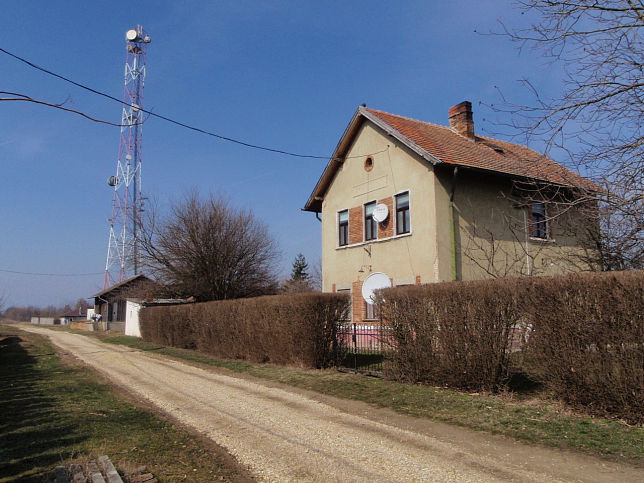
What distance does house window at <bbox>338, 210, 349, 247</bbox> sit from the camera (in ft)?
66.9

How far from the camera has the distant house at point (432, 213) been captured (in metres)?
15.9

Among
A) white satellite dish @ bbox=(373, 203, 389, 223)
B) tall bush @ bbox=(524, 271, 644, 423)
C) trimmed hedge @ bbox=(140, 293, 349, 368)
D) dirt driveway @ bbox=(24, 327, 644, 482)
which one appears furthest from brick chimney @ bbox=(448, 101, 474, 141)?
dirt driveway @ bbox=(24, 327, 644, 482)

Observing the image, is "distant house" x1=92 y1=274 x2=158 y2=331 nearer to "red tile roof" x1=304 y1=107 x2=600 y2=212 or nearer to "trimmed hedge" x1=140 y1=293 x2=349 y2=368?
"trimmed hedge" x1=140 y1=293 x2=349 y2=368

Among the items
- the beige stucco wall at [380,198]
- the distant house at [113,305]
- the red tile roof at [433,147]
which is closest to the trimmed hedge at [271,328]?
the beige stucco wall at [380,198]

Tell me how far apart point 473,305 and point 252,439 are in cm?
494

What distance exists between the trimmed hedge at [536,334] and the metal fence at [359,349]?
110 cm

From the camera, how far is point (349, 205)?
20.2m

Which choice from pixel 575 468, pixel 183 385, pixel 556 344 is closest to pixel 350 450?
pixel 575 468

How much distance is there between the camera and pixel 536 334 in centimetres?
789

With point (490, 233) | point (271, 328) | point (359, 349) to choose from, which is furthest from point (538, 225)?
point (271, 328)

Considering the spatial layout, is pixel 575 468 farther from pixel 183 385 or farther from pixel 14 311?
pixel 14 311

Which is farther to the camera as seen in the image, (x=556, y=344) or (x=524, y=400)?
(x=524, y=400)

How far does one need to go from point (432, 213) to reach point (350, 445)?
10.7 metres

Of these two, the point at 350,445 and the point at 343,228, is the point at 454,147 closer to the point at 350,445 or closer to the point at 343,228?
the point at 343,228
